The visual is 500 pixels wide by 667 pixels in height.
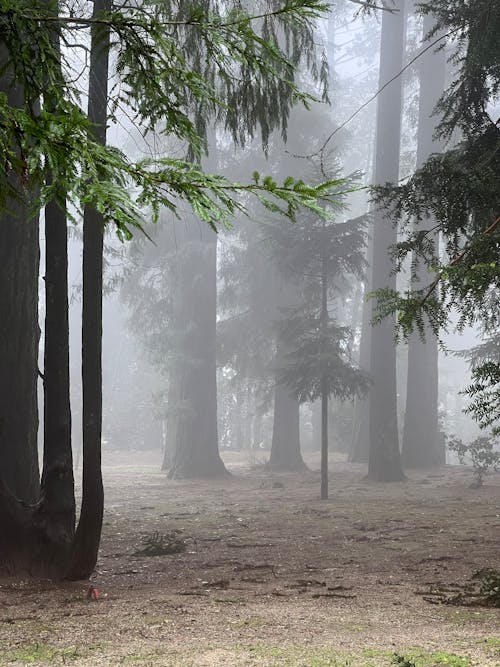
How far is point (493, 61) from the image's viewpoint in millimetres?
7129

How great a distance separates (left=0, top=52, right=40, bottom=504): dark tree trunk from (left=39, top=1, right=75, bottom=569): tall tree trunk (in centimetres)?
53

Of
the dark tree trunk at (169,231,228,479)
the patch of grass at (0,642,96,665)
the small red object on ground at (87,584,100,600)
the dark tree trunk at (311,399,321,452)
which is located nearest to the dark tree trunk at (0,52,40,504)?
the small red object on ground at (87,584,100,600)

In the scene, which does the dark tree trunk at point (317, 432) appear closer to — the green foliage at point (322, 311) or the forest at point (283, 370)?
the forest at point (283, 370)

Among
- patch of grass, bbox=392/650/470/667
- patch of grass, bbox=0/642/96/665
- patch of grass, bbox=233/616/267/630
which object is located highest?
patch of grass, bbox=392/650/470/667

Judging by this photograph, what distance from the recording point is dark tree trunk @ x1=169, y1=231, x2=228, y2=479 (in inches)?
861

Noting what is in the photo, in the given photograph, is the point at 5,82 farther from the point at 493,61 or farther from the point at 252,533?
the point at 252,533

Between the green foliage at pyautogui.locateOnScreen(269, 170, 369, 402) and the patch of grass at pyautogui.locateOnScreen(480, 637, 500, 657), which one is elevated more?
the green foliage at pyautogui.locateOnScreen(269, 170, 369, 402)

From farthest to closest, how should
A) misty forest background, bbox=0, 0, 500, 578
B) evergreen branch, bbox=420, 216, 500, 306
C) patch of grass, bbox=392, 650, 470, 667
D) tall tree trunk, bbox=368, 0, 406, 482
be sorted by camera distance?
tall tree trunk, bbox=368, 0, 406, 482, evergreen branch, bbox=420, 216, 500, 306, patch of grass, bbox=392, 650, 470, 667, misty forest background, bbox=0, 0, 500, 578

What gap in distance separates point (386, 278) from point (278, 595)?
48.3 ft

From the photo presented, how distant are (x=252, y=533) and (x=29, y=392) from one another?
15.6 feet

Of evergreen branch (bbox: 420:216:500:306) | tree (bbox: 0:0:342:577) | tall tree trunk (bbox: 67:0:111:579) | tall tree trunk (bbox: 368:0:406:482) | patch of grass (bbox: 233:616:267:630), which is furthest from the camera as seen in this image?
tall tree trunk (bbox: 368:0:406:482)

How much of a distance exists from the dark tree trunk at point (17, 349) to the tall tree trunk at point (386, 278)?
499 inches

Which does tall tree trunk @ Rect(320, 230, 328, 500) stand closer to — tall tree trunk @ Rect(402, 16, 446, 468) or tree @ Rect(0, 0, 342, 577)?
tall tree trunk @ Rect(402, 16, 446, 468)

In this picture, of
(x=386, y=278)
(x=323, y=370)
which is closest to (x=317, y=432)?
(x=386, y=278)
